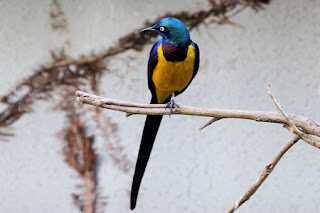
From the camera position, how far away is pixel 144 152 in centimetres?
158

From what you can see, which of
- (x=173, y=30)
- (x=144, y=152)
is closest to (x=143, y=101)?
(x=144, y=152)

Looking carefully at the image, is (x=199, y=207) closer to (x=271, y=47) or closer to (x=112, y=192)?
(x=112, y=192)

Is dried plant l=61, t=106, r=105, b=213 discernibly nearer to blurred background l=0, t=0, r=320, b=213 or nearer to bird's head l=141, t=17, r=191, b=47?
blurred background l=0, t=0, r=320, b=213

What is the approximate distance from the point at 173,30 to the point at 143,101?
3.18ft

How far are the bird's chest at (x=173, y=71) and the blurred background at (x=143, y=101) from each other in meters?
0.78

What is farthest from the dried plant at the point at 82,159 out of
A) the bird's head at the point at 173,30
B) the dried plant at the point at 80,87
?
the bird's head at the point at 173,30

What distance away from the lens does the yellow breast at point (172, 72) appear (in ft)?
5.10

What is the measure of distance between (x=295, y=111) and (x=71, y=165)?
3.12ft

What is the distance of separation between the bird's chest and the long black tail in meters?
0.10

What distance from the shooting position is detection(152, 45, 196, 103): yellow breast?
5.10 ft

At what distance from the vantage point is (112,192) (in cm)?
245

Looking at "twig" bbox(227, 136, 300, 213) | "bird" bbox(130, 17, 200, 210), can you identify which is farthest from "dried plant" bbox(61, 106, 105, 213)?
"twig" bbox(227, 136, 300, 213)

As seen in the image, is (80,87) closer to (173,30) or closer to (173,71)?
(173,71)

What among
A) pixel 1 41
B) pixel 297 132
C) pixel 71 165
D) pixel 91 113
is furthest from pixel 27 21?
pixel 297 132
